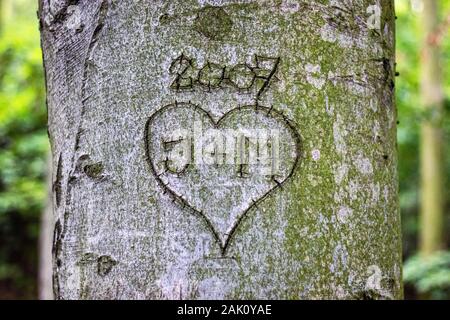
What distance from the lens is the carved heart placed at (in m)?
0.90

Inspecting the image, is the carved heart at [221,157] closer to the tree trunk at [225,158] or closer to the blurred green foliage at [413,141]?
the tree trunk at [225,158]

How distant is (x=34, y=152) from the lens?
8.70 m

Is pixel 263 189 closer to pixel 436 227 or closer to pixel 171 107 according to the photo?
pixel 171 107

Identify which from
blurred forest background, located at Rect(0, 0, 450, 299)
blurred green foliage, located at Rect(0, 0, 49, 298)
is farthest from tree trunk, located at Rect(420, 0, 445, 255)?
blurred green foliage, located at Rect(0, 0, 49, 298)

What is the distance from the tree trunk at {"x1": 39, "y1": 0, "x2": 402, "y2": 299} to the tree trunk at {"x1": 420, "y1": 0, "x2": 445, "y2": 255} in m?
8.03

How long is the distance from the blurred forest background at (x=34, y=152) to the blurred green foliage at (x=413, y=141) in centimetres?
1

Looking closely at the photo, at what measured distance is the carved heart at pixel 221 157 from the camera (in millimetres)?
896

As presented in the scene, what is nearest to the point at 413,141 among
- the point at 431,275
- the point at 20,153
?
the point at 431,275

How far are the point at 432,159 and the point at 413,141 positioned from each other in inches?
75.7

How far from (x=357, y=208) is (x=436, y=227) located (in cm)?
849

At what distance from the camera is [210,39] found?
0.93m

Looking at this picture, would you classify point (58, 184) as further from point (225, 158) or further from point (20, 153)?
point (20, 153)

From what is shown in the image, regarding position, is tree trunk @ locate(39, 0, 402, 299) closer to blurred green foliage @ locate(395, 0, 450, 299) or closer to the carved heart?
the carved heart
